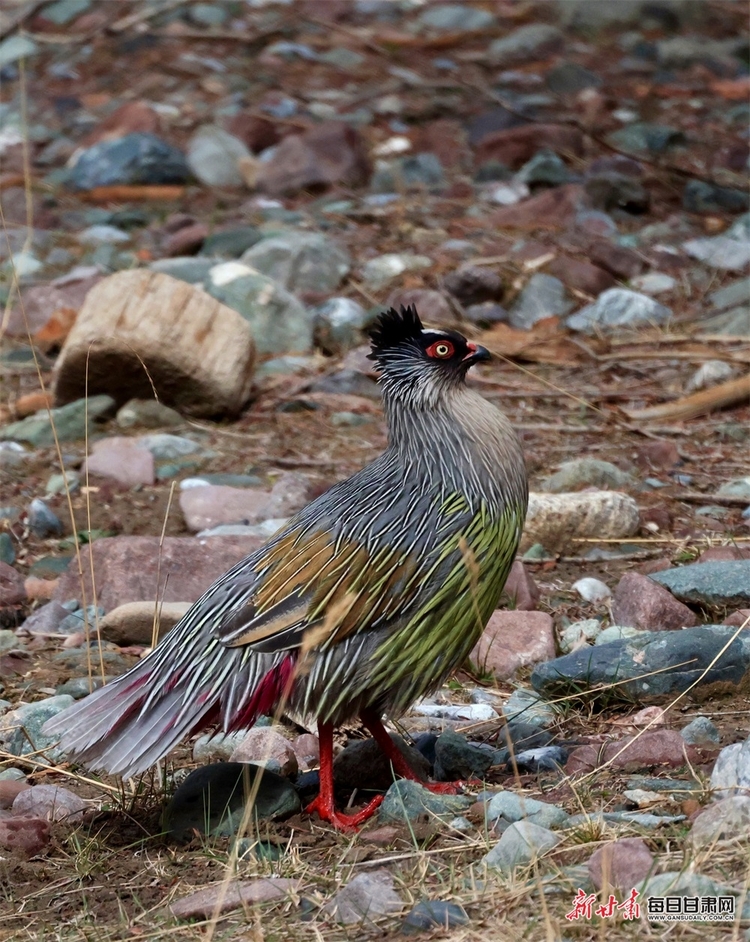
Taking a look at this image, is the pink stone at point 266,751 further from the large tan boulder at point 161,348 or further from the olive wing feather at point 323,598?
the large tan boulder at point 161,348

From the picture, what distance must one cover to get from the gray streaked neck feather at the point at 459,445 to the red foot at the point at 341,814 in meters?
0.82

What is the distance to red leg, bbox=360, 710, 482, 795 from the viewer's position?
12.0 feet

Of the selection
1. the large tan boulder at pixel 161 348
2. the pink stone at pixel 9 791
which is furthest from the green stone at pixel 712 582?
the large tan boulder at pixel 161 348

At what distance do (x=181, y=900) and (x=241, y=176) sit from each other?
27.9 ft

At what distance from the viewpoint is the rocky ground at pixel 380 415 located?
3264 millimetres

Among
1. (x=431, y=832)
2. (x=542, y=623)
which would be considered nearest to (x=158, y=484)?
(x=542, y=623)

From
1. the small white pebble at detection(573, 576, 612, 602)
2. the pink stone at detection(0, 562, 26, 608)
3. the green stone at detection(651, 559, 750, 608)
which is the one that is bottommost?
the small white pebble at detection(573, 576, 612, 602)

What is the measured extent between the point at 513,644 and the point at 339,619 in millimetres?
1442

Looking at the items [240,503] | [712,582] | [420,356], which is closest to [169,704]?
[420,356]

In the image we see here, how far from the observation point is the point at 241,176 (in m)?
11.0

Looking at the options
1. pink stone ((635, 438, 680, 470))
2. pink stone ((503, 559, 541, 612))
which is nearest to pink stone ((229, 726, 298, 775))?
pink stone ((503, 559, 541, 612))

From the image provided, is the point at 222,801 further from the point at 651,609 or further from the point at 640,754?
the point at 651,609

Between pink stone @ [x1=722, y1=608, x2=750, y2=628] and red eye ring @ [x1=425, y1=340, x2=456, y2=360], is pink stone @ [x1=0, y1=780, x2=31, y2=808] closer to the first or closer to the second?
red eye ring @ [x1=425, y1=340, x2=456, y2=360]

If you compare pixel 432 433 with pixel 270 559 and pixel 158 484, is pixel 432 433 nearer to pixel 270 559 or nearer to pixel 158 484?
pixel 270 559
